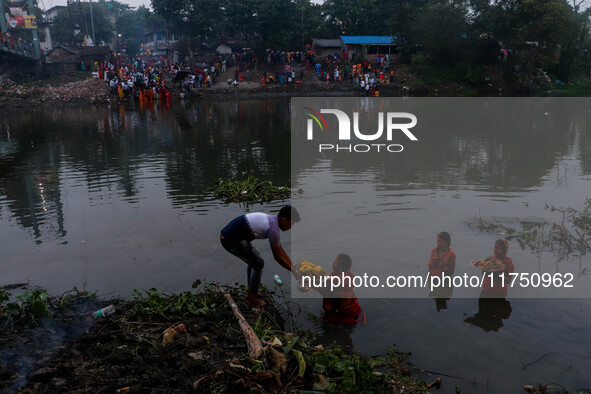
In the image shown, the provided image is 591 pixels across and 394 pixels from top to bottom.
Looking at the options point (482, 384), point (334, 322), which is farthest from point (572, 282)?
point (334, 322)

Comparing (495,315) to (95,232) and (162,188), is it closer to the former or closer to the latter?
(95,232)

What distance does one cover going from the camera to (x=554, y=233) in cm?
1014

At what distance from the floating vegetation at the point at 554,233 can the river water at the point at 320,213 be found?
0.29m

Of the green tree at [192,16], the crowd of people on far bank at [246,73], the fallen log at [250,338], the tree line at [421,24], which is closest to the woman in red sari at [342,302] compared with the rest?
the fallen log at [250,338]

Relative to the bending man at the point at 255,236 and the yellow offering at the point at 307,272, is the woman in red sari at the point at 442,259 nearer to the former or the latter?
the yellow offering at the point at 307,272

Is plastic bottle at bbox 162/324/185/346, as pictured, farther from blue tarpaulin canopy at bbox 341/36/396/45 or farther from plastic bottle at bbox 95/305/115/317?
blue tarpaulin canopy at bbox 341/36/396/45

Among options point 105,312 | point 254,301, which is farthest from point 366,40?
point 105,312

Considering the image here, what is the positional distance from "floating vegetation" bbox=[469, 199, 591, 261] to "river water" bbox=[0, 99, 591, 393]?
11.4 inches

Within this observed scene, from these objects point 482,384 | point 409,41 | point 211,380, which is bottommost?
point 482,384

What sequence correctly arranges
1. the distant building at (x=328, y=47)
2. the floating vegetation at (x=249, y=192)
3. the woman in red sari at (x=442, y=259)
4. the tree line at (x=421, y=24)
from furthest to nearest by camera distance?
1. the distant building at (x=328, y=47)
2. the tree line at (x=421, y=24)
3. the floating vegetation at (x=249, y=192)
4. the woman in red sari at (x=442, y=259)

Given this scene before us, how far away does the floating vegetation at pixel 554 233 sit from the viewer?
9.49m

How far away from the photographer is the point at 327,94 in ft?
150

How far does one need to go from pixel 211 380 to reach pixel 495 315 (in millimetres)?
4671

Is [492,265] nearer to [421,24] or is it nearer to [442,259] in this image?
[442,259]
